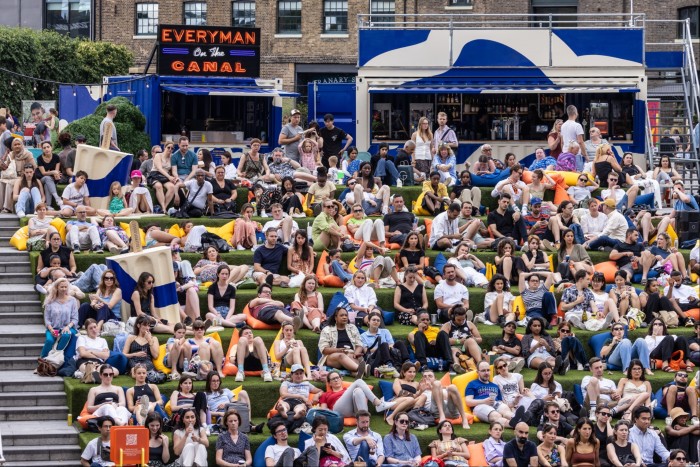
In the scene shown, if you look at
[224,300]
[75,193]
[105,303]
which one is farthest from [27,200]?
[224,300]

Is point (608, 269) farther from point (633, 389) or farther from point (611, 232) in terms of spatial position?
point (633, 389)

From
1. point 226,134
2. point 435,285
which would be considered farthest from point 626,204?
point 226,134

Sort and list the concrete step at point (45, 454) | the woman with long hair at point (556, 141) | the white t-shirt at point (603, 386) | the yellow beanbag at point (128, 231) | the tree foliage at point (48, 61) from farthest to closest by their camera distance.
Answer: the tree foliage at point (48, 61) < the woman with long hair at point (556, 141) < the yellow beanbag at point (128, 231) < the white t-shirt at point (603, 386) < the concrete step at point (45, 454)

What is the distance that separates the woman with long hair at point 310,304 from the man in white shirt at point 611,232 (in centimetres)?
521

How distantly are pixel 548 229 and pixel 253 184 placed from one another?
5288mm

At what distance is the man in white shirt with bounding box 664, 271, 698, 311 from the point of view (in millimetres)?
26516

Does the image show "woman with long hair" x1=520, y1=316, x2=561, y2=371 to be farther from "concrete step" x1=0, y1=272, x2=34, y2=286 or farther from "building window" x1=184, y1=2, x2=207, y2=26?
"building window" x1=184, y1=2, x2=207, y2=26

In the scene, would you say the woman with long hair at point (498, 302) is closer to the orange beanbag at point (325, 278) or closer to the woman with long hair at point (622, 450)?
the orange beanbag at point (325, 278)

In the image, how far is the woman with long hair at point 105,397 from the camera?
2233cm

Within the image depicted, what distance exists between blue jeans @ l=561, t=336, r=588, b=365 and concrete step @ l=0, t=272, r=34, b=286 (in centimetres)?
826

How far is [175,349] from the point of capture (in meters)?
23.4

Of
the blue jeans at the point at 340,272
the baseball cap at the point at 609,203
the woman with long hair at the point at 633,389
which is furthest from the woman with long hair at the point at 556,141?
the woman with long hair at the point at 633,389

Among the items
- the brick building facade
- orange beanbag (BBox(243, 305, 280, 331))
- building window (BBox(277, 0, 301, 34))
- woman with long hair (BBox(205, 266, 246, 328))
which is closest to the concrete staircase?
woman with long hair (BBox(205, 266, 246, 328))

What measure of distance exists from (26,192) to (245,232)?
3.73 m
